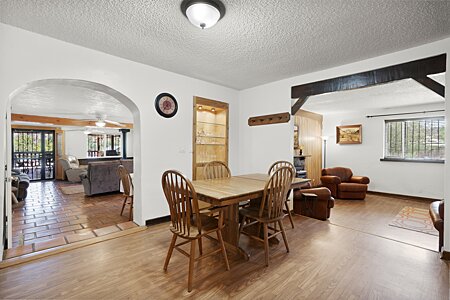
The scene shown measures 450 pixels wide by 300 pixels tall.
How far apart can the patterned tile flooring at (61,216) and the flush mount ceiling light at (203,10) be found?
2879 millimetres

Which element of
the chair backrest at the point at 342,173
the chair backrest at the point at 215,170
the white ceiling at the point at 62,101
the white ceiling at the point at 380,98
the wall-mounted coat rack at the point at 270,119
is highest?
the white ceiling at the point at 380,98

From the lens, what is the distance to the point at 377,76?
2805mm

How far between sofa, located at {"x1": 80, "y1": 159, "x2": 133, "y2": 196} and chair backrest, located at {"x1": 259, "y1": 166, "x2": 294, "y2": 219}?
Result: 4476 mm

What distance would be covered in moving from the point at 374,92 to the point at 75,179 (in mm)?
8892

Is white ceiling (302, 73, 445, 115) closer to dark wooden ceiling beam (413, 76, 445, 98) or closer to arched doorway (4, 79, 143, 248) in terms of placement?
dark wooden ceiling beam (413, 76, 445, 98)

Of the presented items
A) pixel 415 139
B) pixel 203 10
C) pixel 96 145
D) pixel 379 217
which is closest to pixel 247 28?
pixel 203 10

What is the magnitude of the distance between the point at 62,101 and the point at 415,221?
742 cm

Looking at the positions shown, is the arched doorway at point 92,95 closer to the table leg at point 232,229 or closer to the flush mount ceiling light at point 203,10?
the table leg at point 232,229

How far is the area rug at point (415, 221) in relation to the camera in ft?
10.3

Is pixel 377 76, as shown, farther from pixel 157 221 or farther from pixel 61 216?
pixel 61 216

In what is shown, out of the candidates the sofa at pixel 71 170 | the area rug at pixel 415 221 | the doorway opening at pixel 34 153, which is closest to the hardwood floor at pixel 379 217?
the area rug at pixel 415 221

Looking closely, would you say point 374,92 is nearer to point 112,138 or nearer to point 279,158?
point 279,158

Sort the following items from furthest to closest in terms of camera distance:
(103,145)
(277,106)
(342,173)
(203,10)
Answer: (103,145) → (342,173) → (277,106) → (203,10)

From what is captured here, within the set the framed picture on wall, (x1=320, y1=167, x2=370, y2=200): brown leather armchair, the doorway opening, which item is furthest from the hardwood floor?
the doorway opening
